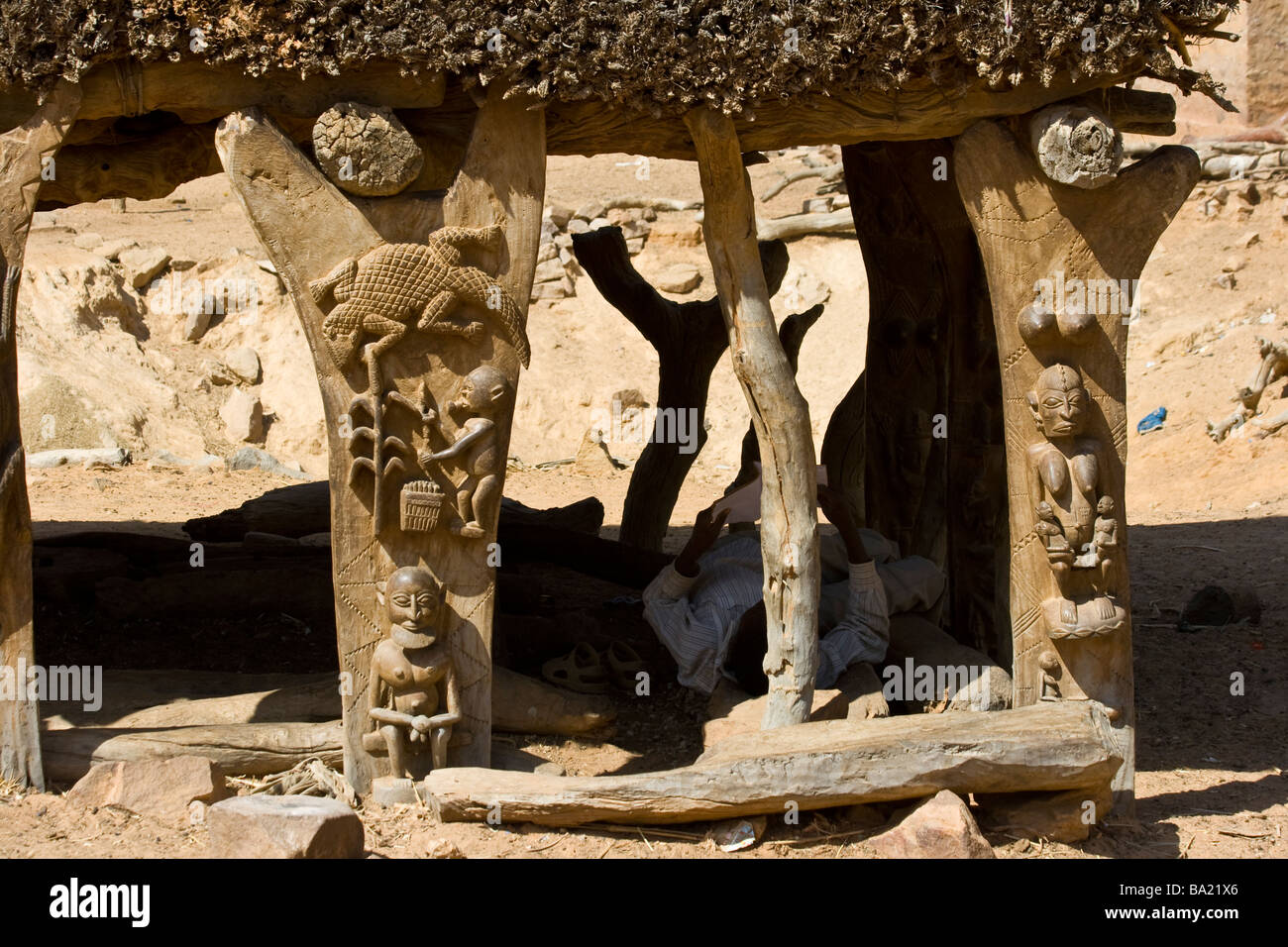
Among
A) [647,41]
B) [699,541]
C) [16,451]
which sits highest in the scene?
[647,41]

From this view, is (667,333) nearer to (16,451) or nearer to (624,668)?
(624,668)

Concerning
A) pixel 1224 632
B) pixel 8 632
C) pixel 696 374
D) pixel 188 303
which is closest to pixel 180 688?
pixel 8 632

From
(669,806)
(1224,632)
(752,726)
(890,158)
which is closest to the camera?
(669,806)

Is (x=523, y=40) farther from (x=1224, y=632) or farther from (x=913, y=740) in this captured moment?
(x=1224, y=632)

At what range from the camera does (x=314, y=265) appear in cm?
557

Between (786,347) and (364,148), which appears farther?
(786,347)

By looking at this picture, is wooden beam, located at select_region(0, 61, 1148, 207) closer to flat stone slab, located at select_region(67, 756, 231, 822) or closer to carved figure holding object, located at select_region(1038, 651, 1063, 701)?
carved figure holding object, located at select_region(1038, 651, 1063, 701)

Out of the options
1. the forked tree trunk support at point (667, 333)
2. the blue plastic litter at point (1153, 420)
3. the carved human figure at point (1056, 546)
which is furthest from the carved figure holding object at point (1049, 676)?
the blue plastic litter at point (1153, 420)

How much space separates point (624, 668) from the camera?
7578 mm

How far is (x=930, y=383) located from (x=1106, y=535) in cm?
277

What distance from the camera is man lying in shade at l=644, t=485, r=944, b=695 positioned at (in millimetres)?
6895

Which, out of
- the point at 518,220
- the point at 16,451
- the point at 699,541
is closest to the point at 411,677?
the point at 16,451

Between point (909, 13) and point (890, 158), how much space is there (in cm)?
257

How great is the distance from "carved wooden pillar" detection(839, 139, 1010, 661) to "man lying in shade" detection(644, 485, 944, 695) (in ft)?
1.80
